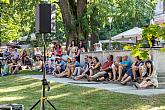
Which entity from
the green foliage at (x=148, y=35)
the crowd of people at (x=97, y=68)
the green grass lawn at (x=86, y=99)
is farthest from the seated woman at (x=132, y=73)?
the green foliage at (x=148, y=35)

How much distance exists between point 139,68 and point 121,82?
3.06 ft

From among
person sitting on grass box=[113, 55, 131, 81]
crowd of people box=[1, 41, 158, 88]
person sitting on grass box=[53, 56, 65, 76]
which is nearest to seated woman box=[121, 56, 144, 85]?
crowd of people box=[1, 41, 158, 88]

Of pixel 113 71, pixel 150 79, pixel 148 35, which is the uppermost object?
pixel 148 35

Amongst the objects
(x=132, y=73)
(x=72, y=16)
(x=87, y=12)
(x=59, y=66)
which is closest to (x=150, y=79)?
(x=132, y=73)

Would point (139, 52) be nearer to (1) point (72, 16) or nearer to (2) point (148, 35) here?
(2) point (148, 35)

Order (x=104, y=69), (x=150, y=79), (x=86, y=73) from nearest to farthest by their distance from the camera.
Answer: (x=150, y=79)
(x=104, y=69)
(x=86, y=73)

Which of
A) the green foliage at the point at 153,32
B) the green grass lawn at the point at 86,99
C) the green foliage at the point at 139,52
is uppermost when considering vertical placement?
the green foliage at the point at 153,32

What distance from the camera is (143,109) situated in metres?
8.54

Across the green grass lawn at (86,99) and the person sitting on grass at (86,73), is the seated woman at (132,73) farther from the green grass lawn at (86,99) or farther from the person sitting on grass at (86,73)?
the person sitting on grass at (86,73)

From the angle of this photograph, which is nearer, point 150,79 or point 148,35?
point 148,35

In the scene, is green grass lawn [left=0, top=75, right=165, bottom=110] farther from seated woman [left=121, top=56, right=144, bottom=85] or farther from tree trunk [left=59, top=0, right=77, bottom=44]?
tree trunk [left=59, top=0, right=77, bottom=44]

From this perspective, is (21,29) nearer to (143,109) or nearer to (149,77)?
(149,77)

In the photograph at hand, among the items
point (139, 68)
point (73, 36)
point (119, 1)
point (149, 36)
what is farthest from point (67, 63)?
point (149, 36)

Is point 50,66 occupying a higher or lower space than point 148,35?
lower
